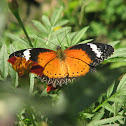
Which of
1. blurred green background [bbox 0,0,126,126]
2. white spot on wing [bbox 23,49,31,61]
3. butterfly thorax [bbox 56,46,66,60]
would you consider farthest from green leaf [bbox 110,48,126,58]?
white spot on wing [bbox 23,49,31,61]

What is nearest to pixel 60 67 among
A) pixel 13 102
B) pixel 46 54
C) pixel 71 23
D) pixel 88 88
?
pixel 46 54

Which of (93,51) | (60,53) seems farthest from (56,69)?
(93,51)

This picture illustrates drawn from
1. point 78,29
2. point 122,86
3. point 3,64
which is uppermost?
point 78,29

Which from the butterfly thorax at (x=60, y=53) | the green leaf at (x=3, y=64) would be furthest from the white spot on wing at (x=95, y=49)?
the green leaf at (x=3, y=64)

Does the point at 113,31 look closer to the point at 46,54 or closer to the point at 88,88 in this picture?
the point at 46,54

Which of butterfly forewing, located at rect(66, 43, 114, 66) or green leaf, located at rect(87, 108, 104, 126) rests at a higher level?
butterfly forewing, located at rect(66, 43, 114, 66)

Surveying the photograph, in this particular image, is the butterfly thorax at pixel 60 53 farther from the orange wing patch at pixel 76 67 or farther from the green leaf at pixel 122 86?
the green leaf at pixel 122 86

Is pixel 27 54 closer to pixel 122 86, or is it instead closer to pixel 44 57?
pixel 44 57

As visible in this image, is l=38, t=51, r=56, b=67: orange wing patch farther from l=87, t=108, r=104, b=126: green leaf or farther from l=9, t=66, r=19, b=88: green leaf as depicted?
l=87, t=108, r=104, b=126: green leaf
